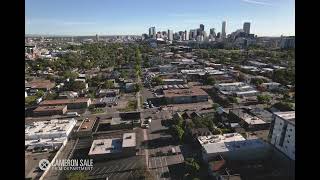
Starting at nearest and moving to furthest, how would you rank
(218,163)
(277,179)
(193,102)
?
(277,179) → (218,163) → (193,102)

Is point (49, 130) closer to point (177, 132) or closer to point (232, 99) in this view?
point (177, 132)

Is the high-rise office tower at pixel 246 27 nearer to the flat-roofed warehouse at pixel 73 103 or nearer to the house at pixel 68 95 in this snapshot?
the house at pixel 68 95

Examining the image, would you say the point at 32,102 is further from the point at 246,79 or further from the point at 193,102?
the point at 246,79

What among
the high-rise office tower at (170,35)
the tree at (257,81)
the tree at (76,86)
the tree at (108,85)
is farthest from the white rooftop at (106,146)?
the high-rise office tower at (170,35)

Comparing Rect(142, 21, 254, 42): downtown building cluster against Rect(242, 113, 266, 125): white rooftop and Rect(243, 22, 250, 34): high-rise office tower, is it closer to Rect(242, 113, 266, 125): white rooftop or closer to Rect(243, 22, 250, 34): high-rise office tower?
Rect(243, 22, 250, 34): high-rise office tower

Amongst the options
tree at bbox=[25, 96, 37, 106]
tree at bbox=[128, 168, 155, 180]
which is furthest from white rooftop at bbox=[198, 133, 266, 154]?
tree at bbox=[25, 96, 37, 106]

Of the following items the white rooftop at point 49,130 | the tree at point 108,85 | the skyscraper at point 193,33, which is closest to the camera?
the white rooftop at point 49,130

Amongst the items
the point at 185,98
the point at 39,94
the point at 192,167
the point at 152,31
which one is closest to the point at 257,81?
the point at 185,98
